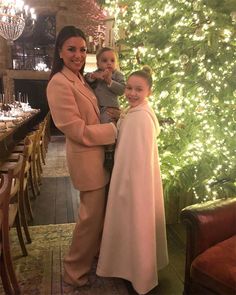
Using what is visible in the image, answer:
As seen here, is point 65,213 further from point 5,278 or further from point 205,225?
point 205,225

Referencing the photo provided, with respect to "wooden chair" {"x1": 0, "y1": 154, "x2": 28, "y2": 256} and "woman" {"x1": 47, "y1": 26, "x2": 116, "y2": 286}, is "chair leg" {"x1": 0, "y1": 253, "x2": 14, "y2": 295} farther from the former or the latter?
"woman" {"x1": 47, "y1": 26, "x2": 116, "y2": 286}

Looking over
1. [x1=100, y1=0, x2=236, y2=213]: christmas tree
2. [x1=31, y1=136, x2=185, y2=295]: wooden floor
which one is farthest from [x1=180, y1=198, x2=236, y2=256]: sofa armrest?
[x1=31, y1=136, x2=185, y2=295]: wooden floor

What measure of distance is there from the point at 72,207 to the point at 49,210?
29 centimetres

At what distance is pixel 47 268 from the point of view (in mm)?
2582

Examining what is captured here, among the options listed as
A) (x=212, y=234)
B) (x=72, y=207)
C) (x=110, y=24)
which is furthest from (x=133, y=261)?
(x=110, y=24)

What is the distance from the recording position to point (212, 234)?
77.3 inches

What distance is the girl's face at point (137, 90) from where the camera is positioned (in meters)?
2.05

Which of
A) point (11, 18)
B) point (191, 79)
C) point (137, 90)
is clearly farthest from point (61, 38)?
point (11, 18)

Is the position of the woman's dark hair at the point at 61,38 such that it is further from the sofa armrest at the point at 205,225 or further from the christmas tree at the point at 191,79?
the sofa armrest at the point at 205,225

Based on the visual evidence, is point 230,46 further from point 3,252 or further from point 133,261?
point 3,252

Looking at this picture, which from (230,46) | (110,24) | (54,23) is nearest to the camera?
(230,46)

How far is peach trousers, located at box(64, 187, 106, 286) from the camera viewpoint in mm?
2202

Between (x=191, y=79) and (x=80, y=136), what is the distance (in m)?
0.83

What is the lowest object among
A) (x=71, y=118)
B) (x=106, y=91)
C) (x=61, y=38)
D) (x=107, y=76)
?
(x=71, y=118)
